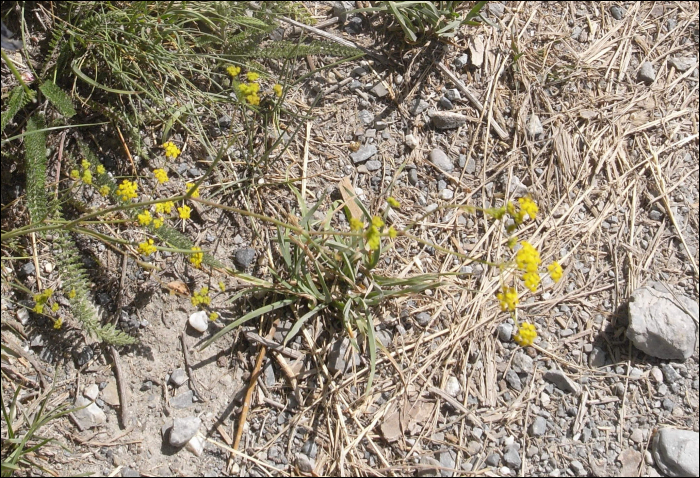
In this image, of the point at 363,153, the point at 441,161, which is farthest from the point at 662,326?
the point at 363,153

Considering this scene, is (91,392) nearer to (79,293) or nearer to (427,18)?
(79,293)

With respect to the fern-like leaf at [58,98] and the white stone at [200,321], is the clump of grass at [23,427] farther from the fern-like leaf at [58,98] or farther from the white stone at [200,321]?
the fern-like leaf at [58,98]

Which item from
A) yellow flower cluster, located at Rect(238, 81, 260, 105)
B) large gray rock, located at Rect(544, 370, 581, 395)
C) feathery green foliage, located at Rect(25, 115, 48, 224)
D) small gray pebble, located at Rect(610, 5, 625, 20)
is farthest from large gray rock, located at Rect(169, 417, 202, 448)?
small gray pebble, located at Rect(610, 5, 625, 20)

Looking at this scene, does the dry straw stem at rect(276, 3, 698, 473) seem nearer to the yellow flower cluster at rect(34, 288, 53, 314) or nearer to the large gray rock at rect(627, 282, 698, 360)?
the large gray rock at rect(627, 282, 698, 360)

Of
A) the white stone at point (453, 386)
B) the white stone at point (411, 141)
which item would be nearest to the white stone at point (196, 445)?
the white stone at point (453, 386)

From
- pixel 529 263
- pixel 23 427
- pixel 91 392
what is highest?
pixel 529 263
